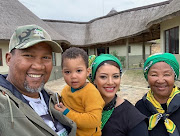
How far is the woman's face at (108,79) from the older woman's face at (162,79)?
0.46 meters

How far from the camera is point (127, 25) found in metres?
13.9

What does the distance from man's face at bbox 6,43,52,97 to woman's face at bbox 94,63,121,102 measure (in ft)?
1.78

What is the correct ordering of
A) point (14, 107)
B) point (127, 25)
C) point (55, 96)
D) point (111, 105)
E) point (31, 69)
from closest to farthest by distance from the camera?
point (14, 107) → point (31, 69) → point (111, 105) → point (55, 96) → point (127, 25)

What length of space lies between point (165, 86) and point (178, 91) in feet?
0.54

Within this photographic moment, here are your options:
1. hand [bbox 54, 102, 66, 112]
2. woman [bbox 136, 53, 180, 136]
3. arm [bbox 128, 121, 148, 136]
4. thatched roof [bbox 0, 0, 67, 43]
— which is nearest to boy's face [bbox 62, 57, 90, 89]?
hand [bbox 54, 102, 66, 112]

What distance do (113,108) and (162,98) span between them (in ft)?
2.13

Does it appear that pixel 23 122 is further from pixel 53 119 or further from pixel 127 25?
pixel 127 25

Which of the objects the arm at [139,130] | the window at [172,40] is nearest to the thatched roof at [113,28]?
the window at [172,40]

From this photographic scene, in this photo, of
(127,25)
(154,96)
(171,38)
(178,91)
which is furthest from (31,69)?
(127,25)

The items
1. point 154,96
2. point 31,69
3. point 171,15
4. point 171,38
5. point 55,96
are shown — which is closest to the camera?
point 31,69

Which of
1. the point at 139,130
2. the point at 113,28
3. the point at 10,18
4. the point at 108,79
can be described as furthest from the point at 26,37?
the point at 113,28

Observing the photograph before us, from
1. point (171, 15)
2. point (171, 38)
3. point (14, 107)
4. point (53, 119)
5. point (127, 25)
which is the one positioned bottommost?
point (53, 119)

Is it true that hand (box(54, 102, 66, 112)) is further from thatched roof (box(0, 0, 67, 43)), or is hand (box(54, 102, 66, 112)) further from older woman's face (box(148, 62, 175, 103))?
thatched roof (box(0, 0, 67, 43))

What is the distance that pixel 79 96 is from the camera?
149cm
